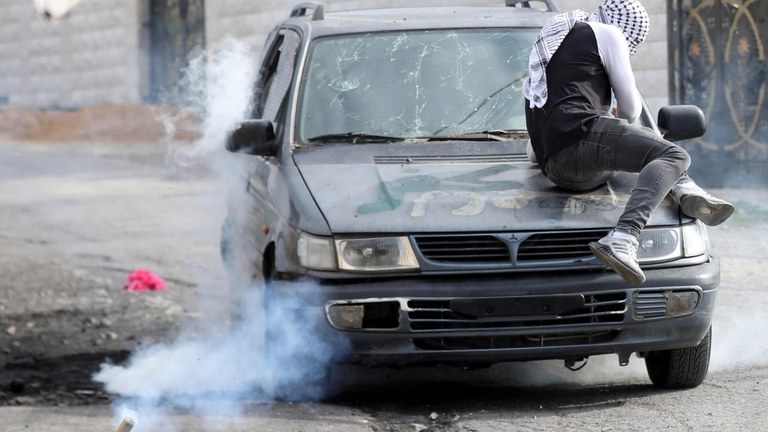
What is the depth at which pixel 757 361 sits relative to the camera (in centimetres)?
644

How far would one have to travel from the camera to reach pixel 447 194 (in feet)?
18.3

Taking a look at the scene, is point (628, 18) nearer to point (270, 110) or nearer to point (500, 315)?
point (500, 315)

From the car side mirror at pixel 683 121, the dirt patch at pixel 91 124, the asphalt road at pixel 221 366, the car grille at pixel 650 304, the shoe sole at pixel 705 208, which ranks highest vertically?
the dirt patch at pixel 91 124

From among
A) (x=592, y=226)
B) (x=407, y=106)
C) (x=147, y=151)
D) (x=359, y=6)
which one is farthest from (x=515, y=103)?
(x=147, y=151)

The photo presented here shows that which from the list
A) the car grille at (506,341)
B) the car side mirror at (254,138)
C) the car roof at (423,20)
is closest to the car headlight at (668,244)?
the car grille at (506,341)

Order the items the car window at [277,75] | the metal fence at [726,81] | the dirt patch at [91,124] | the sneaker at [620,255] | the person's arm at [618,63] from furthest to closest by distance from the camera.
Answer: the dirt patch at [91,124] < the metal fence at [726,81] < the car window at [277,75] < the person's arm at [618,63] < the sneaker at [620,255]

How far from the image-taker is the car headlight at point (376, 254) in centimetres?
534

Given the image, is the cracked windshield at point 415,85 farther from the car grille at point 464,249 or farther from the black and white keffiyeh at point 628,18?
the car grille at point 464,249

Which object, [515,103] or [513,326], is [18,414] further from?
[515,103]

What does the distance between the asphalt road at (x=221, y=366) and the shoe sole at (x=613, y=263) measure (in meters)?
0.58

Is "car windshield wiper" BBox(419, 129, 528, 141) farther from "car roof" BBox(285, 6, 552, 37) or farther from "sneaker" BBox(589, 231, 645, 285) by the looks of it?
"sneaker" BBox(589, 231, 645, 285)

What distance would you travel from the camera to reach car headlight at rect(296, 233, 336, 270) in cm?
539

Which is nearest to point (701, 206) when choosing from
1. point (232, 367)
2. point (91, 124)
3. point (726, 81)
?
point (232, 367)

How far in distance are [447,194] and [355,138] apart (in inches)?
35.6
